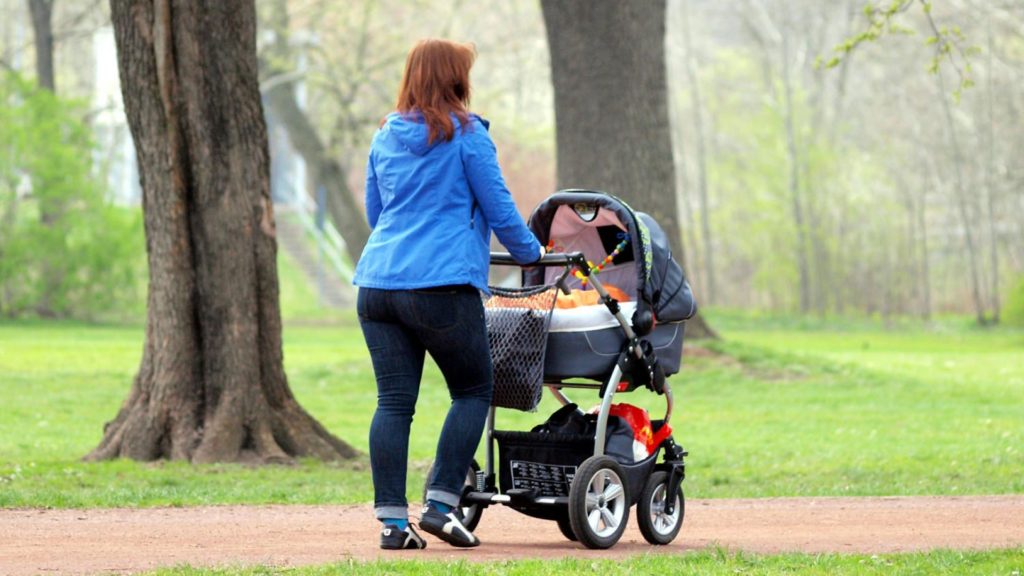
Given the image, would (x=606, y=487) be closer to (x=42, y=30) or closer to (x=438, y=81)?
(x=438, y=81)

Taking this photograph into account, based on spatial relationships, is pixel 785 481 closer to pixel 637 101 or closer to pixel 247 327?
pixel 247 327

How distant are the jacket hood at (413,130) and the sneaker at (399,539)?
5.23 ft

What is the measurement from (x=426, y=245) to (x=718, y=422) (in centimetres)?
1009

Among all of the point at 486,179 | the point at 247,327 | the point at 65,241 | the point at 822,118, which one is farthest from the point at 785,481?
the point at 822,118

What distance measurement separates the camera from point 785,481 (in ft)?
39.3

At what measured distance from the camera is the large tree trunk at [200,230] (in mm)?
11312

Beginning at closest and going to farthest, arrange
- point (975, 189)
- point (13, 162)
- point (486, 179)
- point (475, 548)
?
1. point (486, 179)
2. point (475, 548)
3. point (13, 162)
4. point (975, 189)

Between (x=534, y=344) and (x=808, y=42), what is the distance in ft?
146

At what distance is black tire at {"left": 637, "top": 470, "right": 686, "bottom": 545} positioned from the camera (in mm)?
7656

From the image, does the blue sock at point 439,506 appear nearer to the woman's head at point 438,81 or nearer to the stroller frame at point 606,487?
the stroller frame at point 606,487

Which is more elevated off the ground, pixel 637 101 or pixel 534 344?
pixel 637 101

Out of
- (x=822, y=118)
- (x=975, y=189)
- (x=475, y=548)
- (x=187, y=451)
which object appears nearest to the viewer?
(x=475, y=548)

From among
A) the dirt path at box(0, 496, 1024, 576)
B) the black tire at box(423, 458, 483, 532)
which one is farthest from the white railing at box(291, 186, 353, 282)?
the black tire at box(423, 458, 483, 532)

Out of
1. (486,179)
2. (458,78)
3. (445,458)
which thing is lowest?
(445,458)
